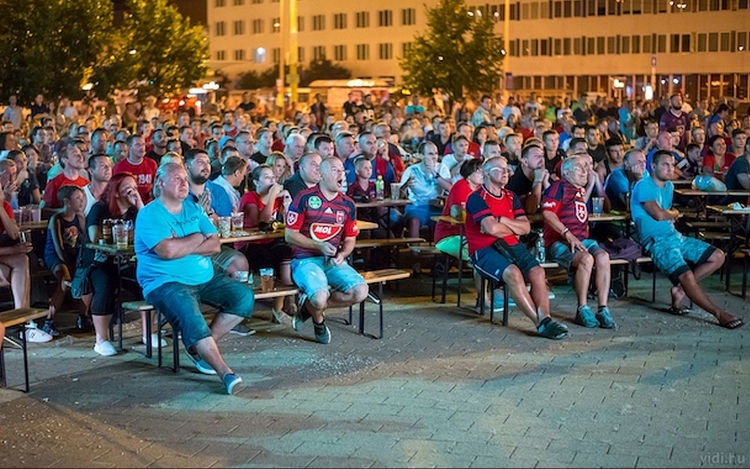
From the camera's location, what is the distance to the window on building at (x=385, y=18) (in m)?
76.9

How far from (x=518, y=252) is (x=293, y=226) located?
1.99 meters

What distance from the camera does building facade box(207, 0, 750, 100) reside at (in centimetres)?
6306

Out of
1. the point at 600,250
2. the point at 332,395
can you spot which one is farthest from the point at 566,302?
the point at 332,395

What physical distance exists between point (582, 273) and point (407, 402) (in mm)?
3180

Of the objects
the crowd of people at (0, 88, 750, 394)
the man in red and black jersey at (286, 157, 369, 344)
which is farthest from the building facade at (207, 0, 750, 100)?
the man in red and black jersey at (286, 157, 369, 344)

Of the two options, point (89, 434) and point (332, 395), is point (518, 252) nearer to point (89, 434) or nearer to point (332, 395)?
point (332, 395)

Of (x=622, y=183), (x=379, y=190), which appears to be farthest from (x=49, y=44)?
(x=622, y=183)

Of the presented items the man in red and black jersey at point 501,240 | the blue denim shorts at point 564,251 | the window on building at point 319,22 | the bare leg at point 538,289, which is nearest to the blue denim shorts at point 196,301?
the man in red and black jersey at point 501,240

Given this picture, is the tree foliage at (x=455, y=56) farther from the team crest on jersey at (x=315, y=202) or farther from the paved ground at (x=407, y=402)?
the team crest on jersey at (x=315, y=202)

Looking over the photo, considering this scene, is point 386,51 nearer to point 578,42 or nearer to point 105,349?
point 578,42

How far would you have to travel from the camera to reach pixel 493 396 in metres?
7.64

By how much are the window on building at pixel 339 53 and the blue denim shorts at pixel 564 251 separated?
70.7m

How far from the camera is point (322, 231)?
372 inches

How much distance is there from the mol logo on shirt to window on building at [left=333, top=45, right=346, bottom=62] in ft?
235
